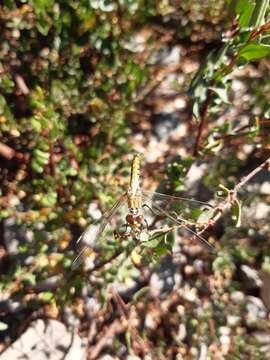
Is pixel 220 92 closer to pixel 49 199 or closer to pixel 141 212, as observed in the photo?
pixel 141 212

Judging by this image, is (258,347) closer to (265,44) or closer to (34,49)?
(265,44)

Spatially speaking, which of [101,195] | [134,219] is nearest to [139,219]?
[134,219]

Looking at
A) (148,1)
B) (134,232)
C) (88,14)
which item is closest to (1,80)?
(88,14)

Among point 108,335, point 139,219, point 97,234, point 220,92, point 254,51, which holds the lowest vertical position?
point 108,335

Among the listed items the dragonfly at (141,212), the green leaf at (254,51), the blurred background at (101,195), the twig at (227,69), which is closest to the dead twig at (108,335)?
the blurred background at (101,195)

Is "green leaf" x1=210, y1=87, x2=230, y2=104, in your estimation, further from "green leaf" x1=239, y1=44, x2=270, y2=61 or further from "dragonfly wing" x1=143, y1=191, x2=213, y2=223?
"dragonfly wing" x1=143, y1=191, x2=213, y2=223

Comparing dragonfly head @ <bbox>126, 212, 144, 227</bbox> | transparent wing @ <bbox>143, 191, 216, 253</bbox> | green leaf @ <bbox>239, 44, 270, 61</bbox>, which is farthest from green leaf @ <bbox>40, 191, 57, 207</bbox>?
green leaf @ <bbox>239, 44, 270, 61</bbox>
